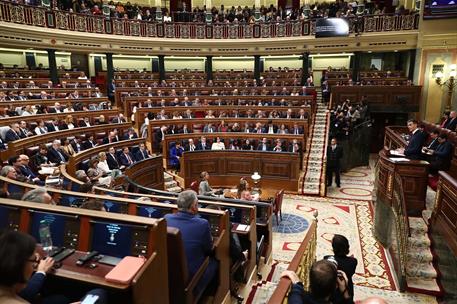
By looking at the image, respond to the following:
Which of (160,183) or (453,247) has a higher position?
(453,247)

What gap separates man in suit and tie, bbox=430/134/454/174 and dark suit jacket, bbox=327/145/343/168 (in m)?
3.40

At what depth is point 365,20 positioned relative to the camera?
1434cm

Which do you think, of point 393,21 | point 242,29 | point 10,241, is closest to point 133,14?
point 242,29

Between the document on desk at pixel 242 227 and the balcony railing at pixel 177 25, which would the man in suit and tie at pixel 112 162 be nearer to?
the document on desk at pixel 242 227

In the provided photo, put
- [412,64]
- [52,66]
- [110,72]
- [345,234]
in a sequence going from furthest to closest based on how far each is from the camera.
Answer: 1. [110,72]
2. [412,64]
3. [52,66]
4. [345,234]

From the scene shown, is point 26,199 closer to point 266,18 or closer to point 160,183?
point 160,183

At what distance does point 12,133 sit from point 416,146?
771 centimetres

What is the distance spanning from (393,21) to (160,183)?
1162 cm

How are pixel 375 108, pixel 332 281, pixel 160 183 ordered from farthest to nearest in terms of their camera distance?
pixel 375 108 → pixel 160 183 → pixel 332 281

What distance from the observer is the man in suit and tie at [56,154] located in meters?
6.91

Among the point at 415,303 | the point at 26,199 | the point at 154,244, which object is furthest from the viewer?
the point at 415,303

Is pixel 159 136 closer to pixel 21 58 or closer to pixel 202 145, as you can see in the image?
pixel 202 145

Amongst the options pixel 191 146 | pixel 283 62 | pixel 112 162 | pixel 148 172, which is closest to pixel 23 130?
pixel 112 162

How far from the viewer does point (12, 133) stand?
7.09 meters
